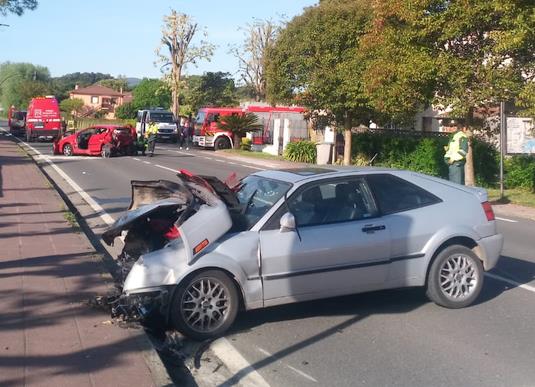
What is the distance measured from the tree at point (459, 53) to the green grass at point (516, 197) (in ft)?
7.39

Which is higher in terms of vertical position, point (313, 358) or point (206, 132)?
point (206, 132)

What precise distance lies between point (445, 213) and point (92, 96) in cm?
13158

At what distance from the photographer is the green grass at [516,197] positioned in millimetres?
17755

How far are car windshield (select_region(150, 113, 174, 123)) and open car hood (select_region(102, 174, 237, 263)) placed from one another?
4026 centimetres

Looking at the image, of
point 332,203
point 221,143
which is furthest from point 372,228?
point 221,143

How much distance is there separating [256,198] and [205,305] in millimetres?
1345

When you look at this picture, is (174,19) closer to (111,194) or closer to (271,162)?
(271,162)

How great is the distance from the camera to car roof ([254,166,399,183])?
712cm

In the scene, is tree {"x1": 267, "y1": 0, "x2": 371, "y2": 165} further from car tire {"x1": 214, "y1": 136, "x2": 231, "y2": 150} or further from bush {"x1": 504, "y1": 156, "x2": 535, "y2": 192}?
car tire {"x1": 214, "y1": 136, "x2": 231, "y2": 150}

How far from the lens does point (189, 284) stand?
630 cm

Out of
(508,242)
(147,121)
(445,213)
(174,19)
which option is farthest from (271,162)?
(174,19)

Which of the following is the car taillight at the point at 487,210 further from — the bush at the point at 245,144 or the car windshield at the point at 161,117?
the car windshield at the point at 161,117

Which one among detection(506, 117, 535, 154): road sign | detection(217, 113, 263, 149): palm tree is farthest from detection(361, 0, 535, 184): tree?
detection(217, 113, 263, 149): palm tree

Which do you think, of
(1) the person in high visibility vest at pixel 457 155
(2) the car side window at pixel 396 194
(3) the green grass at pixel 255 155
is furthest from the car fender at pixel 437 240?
(3) the green grass at pixel 255 155
